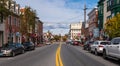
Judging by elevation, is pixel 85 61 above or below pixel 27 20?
below

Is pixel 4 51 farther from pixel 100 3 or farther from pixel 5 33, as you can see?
pixel 100 3

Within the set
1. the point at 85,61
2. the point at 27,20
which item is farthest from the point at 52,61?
the point at 27,20

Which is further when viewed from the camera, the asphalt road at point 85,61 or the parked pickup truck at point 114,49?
the parked pickup truck at point 114,49

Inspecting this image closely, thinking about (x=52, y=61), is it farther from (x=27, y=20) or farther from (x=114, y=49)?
(x=27, y=20)

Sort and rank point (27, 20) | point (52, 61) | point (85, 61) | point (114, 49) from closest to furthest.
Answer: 1. point (114, 49)
2. point (52, 61)
3. point (85, 61)
4. point (27, 20)

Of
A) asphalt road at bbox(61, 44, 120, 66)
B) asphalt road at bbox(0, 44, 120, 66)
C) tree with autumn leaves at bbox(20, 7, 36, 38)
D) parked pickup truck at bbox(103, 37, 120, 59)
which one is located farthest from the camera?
tree with autumn leaves at bbox(20, 7, 36, 38)

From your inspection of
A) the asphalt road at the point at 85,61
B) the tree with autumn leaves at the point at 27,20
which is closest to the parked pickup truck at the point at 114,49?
the asphalt road at the point at 85,61

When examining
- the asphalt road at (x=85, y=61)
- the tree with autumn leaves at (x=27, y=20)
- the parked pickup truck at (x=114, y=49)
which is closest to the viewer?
the asphalt road at (x=85, y=61)

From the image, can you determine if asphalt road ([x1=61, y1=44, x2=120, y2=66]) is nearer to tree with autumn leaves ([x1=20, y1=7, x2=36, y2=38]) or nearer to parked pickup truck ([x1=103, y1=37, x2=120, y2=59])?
parked pickup truck ([x1=103, y1=37, x2=120, y2=59])

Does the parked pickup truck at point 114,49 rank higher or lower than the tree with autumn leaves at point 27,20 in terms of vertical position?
lower

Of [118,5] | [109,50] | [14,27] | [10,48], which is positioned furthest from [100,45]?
[14,27]

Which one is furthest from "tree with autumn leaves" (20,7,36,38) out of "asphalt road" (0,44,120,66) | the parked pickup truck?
the parked pickup truck

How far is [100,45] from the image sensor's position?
105ft

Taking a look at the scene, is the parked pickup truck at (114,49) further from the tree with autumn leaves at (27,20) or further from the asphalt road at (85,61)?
the tree with autumn leaves at (27,20)
